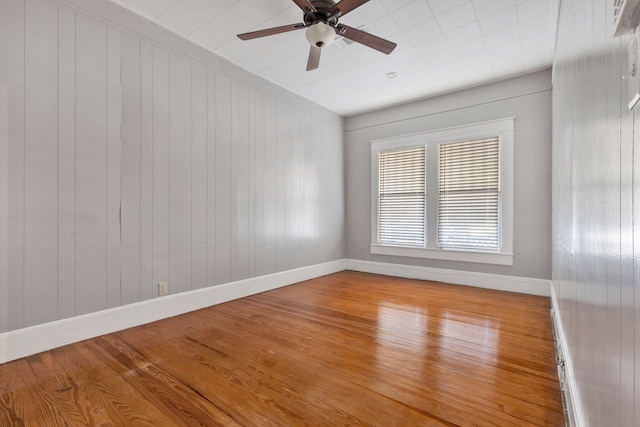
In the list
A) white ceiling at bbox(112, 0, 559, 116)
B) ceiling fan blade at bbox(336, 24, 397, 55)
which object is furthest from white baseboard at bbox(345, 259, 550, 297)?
ceiling fan blade at bbox(336, 24, 397, 55)

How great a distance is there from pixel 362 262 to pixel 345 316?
2513 mm

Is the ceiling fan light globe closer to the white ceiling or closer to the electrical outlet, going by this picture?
the white ceiling

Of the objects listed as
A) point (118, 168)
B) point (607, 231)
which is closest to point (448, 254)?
point (607, 231)

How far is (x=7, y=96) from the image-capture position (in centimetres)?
221

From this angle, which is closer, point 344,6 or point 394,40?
point 344,6

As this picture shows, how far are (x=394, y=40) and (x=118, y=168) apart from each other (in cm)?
310

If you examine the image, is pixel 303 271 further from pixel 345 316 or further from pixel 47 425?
pixel 47 425

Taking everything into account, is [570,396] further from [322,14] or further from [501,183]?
[501,183]

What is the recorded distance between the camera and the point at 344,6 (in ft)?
7.40

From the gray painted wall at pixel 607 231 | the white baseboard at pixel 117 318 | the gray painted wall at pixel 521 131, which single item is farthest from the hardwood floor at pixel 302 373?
the gray painted wall at pixel 521 131

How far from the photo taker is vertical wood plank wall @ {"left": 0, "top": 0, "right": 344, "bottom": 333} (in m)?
2.28

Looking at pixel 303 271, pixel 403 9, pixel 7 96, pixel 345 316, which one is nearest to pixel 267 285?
pixel 303 271

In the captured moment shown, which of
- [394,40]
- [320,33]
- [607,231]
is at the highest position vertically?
[394,40]

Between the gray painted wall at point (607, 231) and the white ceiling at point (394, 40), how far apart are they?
186cm
